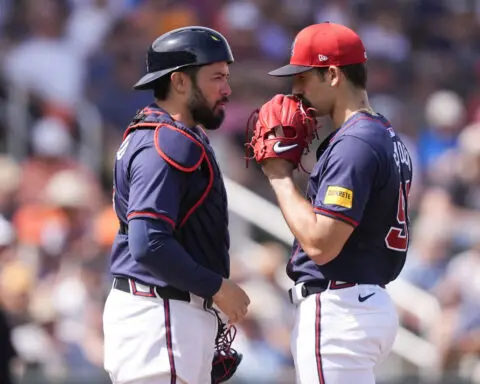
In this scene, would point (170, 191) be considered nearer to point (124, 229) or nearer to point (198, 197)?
point (198, 197)

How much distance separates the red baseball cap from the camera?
466cm

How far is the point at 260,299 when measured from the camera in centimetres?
907

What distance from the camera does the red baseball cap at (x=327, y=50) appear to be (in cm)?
466

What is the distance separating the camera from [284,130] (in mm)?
4688

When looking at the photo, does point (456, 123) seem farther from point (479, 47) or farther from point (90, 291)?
point (90, 291)

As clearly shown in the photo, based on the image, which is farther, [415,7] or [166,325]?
[415,7]

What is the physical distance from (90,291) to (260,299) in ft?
4.44

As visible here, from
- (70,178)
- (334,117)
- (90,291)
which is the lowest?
(90,291)

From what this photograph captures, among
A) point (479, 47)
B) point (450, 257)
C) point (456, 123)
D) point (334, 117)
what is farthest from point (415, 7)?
point (334, 117)

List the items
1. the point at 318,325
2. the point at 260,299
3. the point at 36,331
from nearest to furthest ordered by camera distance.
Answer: the point at 318,325 → the point at 36,331 → the point at 260,299

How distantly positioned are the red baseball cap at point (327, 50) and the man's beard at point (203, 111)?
0.33 m

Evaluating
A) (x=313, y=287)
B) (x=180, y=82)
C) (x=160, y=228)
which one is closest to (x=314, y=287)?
(x=313, y=287)

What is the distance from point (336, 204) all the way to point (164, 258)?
70 centimetres

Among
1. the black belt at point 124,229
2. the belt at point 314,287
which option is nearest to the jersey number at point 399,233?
the belt at point 314,287
